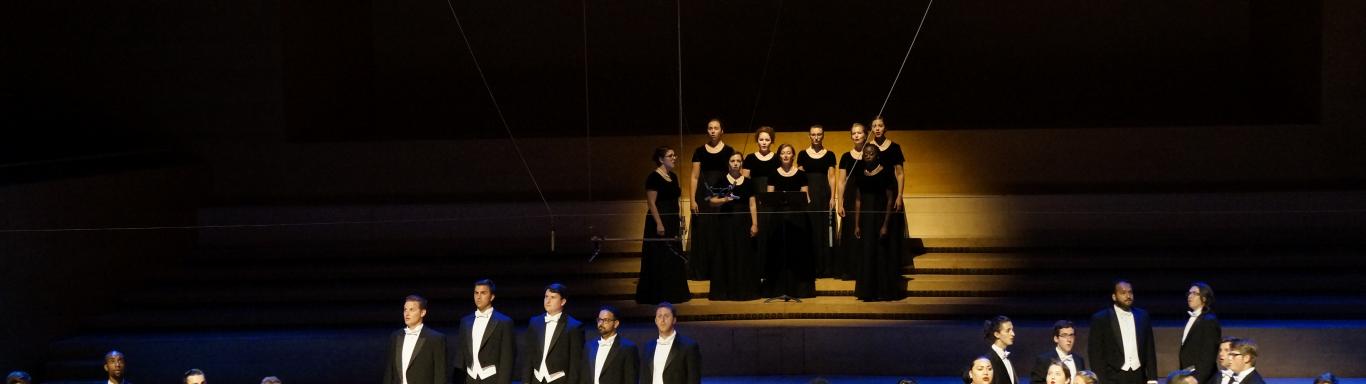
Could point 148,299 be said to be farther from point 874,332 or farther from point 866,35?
point 866,35

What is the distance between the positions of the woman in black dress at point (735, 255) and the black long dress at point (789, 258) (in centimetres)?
11

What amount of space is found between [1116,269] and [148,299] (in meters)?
7.28

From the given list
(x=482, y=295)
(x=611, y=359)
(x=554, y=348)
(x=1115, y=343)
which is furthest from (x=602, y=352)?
(x=1115, y=343)

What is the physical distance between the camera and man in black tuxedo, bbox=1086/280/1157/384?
9.17 metres

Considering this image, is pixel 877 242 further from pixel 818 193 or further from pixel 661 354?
pixel 661 354

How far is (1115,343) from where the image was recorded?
362 inches

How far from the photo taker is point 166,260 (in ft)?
41.6

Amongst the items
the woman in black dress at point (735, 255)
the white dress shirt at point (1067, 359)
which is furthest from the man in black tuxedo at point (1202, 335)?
the woman in black dress at point (735, 255)

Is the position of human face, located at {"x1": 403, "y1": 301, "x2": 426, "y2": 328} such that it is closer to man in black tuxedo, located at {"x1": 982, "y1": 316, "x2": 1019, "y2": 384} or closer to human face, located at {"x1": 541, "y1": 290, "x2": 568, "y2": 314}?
human face, located at {"x1": 541, "y1": 290, "x2": 568, "y2": 314}

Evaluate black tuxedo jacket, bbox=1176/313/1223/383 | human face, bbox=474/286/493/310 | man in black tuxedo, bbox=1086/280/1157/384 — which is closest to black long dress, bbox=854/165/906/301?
man in black tuxedo, bbox=1086/280/1157/384

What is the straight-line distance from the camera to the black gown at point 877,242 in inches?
445

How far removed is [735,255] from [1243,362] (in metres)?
4.55

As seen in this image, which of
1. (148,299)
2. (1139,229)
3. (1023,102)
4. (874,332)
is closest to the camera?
(874,332)

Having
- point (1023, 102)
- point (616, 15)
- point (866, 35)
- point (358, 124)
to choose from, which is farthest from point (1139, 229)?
point (358, 124)
